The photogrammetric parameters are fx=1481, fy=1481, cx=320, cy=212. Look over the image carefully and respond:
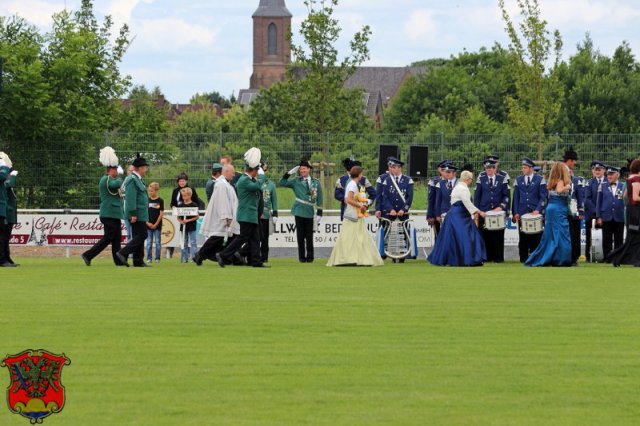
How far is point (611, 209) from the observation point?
90.2 feet

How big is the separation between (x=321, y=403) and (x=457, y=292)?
9.35m

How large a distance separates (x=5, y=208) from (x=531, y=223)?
9.48 m

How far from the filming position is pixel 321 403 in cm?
966

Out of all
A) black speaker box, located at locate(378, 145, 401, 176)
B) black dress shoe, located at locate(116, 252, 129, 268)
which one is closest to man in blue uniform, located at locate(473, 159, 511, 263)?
black speaker box, located at locate(378, 145, 401, 176)

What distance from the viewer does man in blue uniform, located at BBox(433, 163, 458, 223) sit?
2795cm

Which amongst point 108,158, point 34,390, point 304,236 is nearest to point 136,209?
point 108,158

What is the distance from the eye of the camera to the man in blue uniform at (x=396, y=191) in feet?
91.6

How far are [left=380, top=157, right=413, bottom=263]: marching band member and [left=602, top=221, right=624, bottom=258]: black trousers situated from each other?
3.72 metres

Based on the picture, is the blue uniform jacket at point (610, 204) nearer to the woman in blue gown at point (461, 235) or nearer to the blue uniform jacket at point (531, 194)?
the blue uniform jacket at point (531, 194)

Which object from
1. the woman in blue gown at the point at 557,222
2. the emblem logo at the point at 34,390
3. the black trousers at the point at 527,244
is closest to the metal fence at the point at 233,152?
the black trousers at the point at 527,244

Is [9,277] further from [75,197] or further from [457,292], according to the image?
[75,197]

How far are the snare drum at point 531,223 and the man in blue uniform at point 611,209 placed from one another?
125 cm

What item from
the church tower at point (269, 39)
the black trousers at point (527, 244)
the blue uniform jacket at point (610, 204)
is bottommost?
the black trousers at point (527, 244)

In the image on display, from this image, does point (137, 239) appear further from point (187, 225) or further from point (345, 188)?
point (345, 188)
